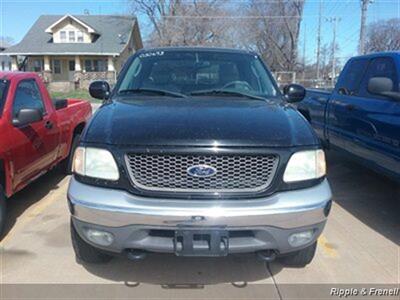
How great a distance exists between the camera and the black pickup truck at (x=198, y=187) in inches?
119

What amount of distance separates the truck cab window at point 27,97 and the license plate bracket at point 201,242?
109 inches

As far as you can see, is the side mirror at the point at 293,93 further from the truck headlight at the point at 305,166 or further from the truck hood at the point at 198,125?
the truck headlight at the point at 305,166

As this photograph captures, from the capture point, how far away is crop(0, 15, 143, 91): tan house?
39.5 metres

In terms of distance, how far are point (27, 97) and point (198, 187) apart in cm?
332

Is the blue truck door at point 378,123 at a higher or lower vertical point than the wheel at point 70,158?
higher

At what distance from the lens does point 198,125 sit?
10.8 ft

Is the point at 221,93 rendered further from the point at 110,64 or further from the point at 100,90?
the point at 110,64

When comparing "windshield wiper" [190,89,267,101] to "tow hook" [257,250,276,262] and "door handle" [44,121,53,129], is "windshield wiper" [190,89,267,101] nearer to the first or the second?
"tow hook" [257,250,276,262]

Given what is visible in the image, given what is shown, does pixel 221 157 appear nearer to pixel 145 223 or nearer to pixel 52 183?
pixel 145 223

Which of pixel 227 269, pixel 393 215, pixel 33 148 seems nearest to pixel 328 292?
pixel 227 269

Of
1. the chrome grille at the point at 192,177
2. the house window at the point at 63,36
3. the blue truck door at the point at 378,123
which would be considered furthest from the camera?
the house window at the point at 63,36

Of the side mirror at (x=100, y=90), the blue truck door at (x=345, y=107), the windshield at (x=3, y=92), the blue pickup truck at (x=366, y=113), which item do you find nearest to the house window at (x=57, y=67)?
the blue pickup truck at (x=366, y=113)

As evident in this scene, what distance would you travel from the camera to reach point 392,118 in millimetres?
4742

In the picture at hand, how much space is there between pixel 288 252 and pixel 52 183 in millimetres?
4484
